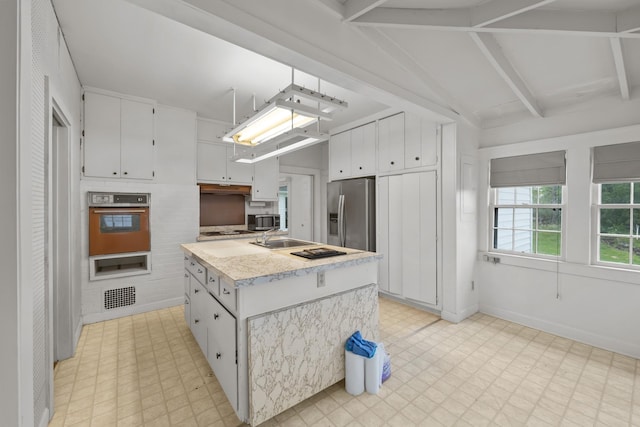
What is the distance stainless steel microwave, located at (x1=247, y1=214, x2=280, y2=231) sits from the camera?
4758 mm

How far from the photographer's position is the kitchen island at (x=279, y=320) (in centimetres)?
163

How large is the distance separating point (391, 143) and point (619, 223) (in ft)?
8.19

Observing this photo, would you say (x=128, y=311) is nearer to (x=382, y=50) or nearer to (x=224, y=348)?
(x=224, y=348)

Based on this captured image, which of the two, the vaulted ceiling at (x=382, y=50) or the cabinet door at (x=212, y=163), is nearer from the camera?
the vaulted ceiling at (x=382, y=50)

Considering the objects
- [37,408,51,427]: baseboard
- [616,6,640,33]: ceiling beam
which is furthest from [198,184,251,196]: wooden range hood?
[616,6,640,33]: ceiling beam

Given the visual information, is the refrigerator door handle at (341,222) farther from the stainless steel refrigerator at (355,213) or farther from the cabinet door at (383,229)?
the cabinet door at (383,229)

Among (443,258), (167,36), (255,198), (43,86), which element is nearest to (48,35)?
(43,86)

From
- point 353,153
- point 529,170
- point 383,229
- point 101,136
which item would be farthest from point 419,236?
point 101,136

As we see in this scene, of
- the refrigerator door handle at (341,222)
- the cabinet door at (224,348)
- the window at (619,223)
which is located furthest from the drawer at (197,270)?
the window at (619,223)

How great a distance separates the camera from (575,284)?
2.85 metres

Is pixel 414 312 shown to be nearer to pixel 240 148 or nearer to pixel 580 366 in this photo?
pixel 580 366

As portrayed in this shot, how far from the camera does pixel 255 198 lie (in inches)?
185

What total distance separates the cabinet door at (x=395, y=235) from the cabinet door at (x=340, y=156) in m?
0.93

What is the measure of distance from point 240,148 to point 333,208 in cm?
180
